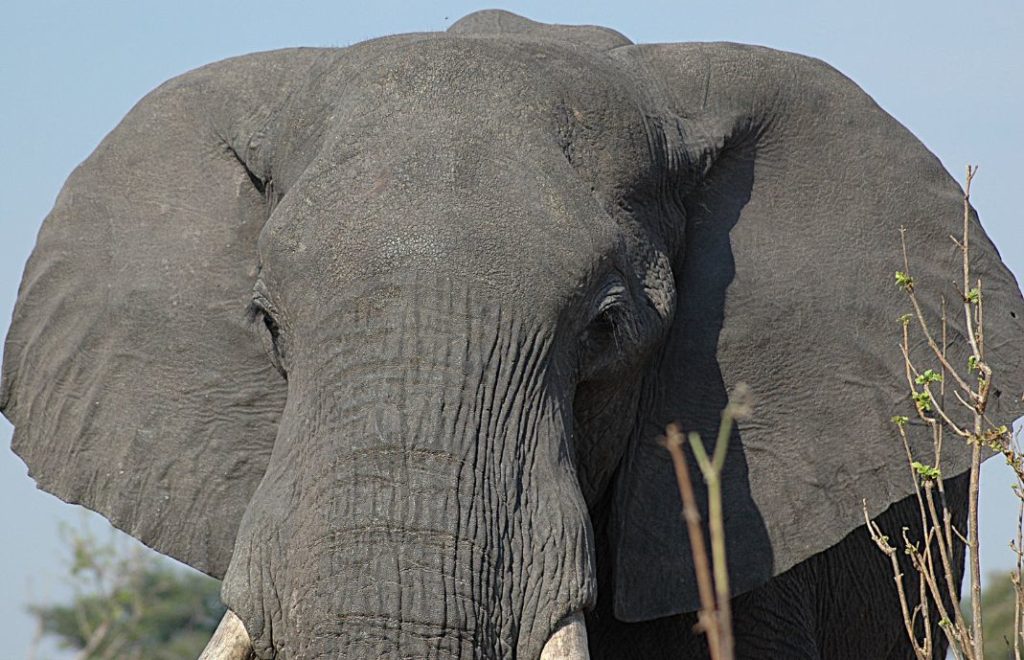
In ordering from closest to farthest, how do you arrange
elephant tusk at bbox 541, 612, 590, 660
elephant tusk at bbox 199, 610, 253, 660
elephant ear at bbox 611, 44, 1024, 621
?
elephant tusk at bbox 541, 612, 590, 660, elephant tusk at bbox 199, 610, 253, 660, elephant ear at bbox 611, 44, 1024, 621

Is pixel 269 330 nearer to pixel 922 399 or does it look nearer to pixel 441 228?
pixel 441 228

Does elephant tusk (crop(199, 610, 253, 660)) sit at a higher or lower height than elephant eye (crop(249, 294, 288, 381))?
lower

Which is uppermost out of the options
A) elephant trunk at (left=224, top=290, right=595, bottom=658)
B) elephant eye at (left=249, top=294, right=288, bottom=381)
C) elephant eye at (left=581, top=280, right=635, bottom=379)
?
elephant eye at (left=249, top=294, right=288, bottom=381)

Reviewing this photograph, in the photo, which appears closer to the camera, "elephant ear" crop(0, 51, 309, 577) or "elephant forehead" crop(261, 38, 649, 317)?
"elephant forehead" crop(261, 38, 649, 317)

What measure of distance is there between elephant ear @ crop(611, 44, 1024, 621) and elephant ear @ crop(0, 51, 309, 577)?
853 mm

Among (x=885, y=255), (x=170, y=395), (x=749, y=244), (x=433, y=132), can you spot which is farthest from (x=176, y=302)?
(x=885, y=255)

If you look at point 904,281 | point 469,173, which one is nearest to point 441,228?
point 469,173

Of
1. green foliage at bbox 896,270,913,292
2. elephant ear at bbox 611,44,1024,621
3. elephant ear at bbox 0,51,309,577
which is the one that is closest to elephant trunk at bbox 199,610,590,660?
elephant ear at bbox 611,44,1024,621

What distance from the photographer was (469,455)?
3.48 metres

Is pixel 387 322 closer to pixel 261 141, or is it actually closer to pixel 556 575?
pixel 556 575

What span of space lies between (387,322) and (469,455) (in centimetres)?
27

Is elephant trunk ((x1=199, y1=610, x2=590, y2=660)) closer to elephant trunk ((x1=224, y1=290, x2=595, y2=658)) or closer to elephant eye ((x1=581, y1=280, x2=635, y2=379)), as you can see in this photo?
elephant trunk ((x1=224, y1=290, x2=595, y2=658))

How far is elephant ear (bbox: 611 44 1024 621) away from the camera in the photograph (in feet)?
14.2

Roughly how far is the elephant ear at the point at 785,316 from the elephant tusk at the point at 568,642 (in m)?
0.75
